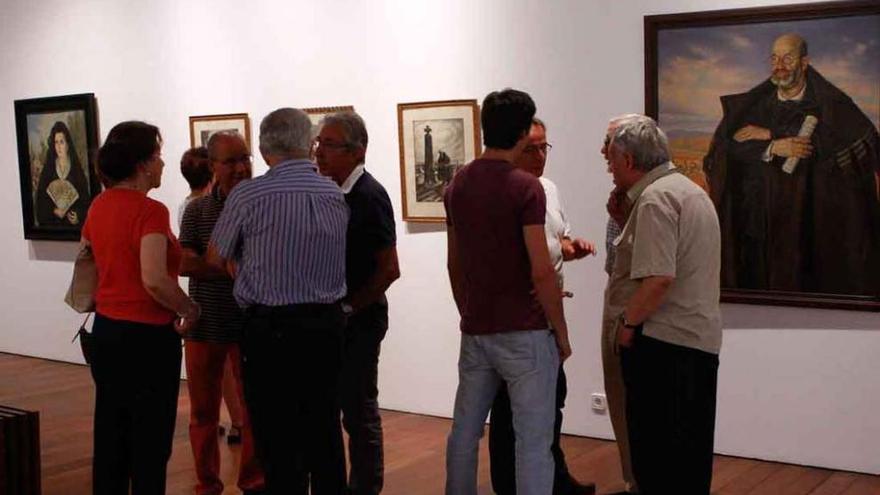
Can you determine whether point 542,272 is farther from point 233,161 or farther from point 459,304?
point 233,161

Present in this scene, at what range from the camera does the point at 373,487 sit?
4.25m

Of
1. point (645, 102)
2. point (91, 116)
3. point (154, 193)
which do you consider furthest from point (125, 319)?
point (91, 116)

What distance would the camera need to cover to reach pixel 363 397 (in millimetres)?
4137

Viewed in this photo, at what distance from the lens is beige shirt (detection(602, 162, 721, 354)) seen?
3.55 m

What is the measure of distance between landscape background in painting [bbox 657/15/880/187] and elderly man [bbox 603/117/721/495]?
4.97ft

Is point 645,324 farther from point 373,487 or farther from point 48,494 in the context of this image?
point 48,494

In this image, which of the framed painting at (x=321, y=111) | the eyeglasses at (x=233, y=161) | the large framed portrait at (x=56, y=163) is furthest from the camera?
the large framed portrait at (x=56, y=163)

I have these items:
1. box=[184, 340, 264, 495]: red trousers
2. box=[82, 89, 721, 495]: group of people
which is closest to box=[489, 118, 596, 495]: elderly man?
box=[82, 89, 721, 495]: group of people

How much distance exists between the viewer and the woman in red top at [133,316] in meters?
3.66

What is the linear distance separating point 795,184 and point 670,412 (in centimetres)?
180

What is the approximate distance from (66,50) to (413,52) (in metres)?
3.52

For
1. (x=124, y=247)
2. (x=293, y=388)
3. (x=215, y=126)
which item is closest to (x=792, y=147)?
(x=293, y=388)

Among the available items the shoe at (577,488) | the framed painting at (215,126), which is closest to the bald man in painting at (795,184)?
the shoe at (577,488)

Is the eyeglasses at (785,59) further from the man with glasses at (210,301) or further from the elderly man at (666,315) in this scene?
the man with glasses at (210,301)
